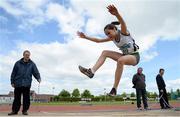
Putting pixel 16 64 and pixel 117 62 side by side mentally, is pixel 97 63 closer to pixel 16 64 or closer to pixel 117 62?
pixel 117 62

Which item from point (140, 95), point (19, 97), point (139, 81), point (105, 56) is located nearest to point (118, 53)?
point (105, 56)

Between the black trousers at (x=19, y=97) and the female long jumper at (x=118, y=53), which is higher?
the female long jumper at (x=118, y=53)

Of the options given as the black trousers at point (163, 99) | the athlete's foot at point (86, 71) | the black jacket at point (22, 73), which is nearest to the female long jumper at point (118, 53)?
the athlete's foot at point (86, 71)

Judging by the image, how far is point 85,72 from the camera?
A: 7586mm

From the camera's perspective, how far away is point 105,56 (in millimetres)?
7688

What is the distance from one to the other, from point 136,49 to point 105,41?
2.93 ft

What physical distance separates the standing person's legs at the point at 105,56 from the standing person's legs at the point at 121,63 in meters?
0.31

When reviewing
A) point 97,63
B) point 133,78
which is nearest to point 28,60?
point 97,63

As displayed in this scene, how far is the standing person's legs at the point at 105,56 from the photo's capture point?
24.9ft

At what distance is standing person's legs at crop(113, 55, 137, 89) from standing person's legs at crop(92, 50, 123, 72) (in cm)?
31

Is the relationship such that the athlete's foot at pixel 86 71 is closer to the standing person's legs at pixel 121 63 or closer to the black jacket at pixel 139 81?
the standing person's legs at pixel 121 63

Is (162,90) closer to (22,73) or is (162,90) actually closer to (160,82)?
(160,82)

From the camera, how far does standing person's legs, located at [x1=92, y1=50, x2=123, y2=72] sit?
7.59 meters

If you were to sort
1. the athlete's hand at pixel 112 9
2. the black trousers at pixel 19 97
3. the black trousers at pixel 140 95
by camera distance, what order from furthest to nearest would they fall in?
the black trousers at pixel 140 95 → the black trousers at pixel 19 97 → the athlete's hand at pixel 112 9
